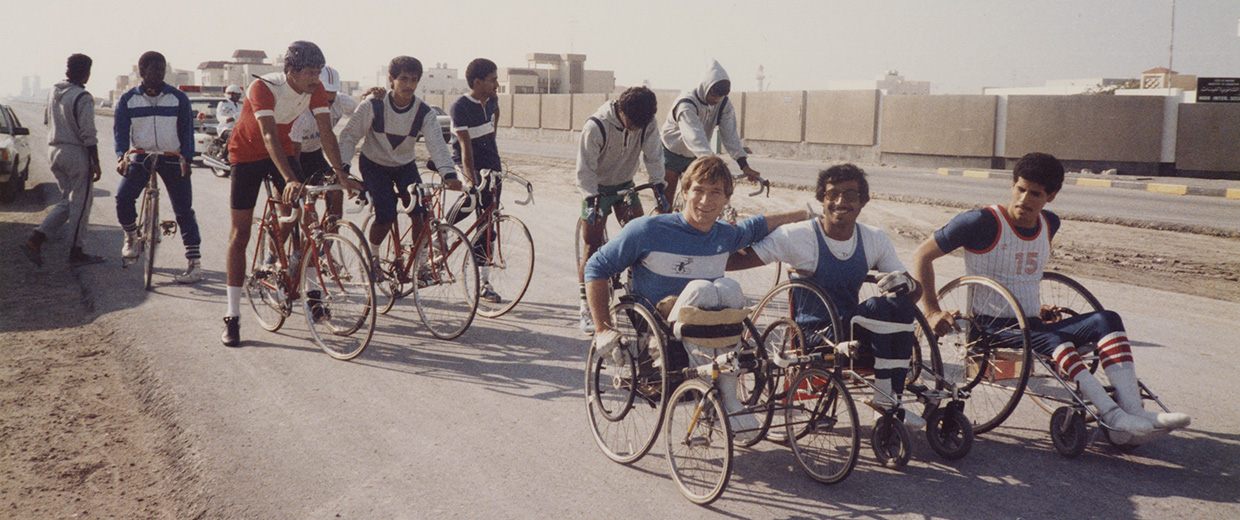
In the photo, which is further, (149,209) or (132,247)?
(132,247)

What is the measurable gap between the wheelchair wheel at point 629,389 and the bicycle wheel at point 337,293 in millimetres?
1955

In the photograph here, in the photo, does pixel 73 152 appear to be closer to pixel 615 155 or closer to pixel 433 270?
pixel 433 270

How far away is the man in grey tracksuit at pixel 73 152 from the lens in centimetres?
924

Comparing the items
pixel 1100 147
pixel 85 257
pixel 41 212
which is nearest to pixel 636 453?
pixel 85 257

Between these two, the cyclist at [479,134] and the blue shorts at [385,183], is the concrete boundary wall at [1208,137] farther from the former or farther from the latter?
the blue shorts at [385,183]

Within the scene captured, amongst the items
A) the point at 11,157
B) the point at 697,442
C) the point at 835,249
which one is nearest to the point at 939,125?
the point at 11,157

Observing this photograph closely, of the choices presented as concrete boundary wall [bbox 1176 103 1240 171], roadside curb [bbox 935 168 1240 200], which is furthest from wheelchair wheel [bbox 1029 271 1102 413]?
concrete boundary wall [bbox 1176 103 1240 171]

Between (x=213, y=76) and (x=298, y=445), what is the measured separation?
72516 millimetres

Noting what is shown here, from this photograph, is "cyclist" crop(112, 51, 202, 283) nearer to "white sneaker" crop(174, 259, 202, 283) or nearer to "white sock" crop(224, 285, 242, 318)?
"white sneaker" crop(174, 259, 202, 283)

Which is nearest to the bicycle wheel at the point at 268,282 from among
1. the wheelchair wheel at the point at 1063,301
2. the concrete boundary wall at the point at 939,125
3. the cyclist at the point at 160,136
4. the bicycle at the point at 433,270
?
the bicycle at the point at 433,270

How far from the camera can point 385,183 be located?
23.1ft

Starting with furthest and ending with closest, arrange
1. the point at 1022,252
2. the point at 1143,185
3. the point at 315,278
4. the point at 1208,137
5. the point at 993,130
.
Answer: the point at 993,130 < the point at 1208,137 < the point at 1143,185 < the point at 315,278 < the point at 1022,252

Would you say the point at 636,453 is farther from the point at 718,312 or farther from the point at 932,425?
the point at 932,425

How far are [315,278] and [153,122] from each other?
340 cm
